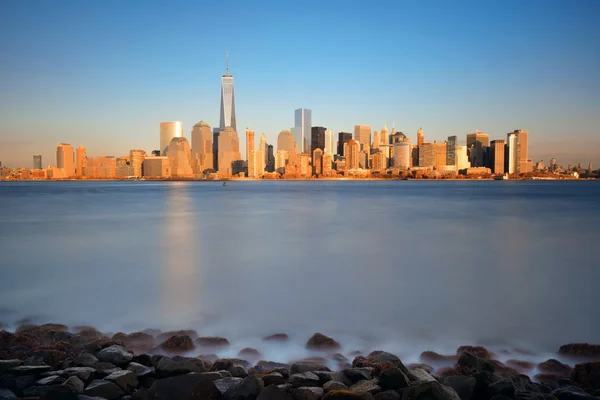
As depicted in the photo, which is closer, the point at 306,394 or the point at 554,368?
the point at 306,394

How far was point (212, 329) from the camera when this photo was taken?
723cm

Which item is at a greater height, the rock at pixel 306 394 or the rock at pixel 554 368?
the rock at pixel 306 394

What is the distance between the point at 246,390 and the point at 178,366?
1.11 m

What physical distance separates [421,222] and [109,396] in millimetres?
23354

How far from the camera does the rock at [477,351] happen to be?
603cm

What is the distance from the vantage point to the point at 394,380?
452cm

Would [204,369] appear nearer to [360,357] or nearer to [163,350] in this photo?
[163,350]

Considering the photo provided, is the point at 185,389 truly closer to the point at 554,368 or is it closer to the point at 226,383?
the point at 226,383

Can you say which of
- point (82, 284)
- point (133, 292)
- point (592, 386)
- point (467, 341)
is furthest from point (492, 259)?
point (82, 284)

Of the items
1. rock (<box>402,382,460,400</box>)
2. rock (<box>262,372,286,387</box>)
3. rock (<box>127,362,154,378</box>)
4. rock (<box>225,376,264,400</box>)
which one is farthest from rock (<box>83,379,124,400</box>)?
rock (<box>402,382,460,400</box>)

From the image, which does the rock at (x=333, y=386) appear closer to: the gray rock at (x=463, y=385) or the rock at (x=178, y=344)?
the gray rock at (x=463, y=385)

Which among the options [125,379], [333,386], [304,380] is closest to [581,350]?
[333,386]

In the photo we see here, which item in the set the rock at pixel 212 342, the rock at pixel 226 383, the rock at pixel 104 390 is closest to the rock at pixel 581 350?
the rock at pixel 226 383

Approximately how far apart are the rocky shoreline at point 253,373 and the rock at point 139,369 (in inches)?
0.4
